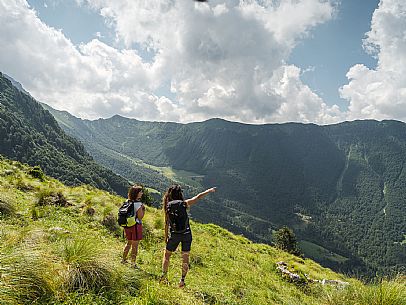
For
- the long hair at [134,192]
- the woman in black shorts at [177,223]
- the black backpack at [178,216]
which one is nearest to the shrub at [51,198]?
the long hair at [134,192]

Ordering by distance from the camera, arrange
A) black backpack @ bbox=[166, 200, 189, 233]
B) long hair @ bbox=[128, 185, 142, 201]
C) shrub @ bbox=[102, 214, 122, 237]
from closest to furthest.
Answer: black backpack @ bbox=[166, 200, 189, 233]
long hair @ bbox=[128, 185, 142, 201]
shrub @ bbox=[102, 214, 122, 237]

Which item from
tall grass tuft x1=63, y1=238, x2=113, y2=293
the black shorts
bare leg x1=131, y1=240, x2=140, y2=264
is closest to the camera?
tall grass tuft x1=63, y1=238, x2=113, y2=293

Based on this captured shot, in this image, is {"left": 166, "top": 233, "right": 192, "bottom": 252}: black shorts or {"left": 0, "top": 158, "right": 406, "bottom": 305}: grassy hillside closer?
{"left": 0, "top": 158, "right": 406, "bottom": 305}: grassy hillside

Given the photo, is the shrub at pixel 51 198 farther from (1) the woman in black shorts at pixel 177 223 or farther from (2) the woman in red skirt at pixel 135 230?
(1) the woman in black shorts at pixel 177 223

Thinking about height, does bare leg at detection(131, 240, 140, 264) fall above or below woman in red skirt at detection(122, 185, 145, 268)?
below

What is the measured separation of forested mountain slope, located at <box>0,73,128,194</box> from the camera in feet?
409

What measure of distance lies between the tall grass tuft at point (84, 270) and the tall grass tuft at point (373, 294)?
Answer: 17.9 feet

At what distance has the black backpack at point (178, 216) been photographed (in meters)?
7.10

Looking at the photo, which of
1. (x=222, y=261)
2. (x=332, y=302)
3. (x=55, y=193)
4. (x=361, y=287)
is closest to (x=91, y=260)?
(x=332, y=302)

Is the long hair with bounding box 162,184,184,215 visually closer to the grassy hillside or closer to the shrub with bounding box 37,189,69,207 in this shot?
the grassy hillside

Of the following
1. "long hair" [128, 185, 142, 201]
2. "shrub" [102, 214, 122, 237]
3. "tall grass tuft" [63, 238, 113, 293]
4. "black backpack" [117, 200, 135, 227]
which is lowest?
"shrub" [102, 214, 122, 237]

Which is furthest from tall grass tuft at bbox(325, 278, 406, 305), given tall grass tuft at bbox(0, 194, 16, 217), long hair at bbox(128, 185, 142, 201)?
tall grass tuft at bbox(0, 194, 16, 217)

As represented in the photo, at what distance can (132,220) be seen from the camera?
305 inches

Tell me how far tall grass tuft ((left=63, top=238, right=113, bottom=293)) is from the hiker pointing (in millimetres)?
1902
